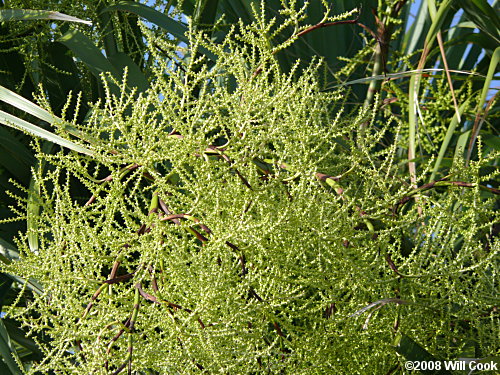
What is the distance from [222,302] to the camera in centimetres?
70

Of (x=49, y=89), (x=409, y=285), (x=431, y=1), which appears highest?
(x=431, y=1)

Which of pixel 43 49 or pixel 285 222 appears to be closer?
pixel 285 222

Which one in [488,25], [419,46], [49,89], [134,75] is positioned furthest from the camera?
[419,46]

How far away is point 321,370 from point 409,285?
0.15 meters

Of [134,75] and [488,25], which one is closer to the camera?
[134,75]

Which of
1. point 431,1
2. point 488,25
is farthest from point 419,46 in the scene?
point 431,1

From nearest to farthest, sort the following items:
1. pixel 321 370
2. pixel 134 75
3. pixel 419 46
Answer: pixel 321 370 → pixel 134 75 → pixel 419 46

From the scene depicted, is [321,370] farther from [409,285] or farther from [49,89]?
[49,89]

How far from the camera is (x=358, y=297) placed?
0.80m

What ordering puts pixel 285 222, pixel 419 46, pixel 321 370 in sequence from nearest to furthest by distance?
pixel 285 222 → pixel 321 370 → pixel 419 46

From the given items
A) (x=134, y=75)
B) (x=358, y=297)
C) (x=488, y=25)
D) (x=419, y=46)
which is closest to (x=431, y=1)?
(x=488, y=25)

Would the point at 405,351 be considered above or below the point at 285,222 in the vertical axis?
below

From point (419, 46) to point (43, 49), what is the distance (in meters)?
1.22

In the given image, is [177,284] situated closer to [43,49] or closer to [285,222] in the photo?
[285,222]
